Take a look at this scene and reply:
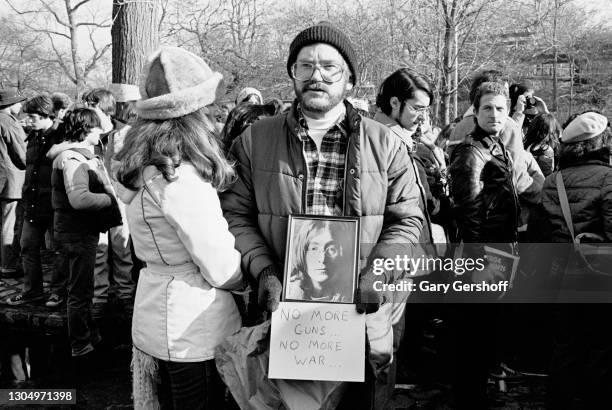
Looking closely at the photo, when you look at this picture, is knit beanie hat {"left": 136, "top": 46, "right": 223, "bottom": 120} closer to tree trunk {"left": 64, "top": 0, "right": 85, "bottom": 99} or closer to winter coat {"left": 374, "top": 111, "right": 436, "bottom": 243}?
winter coat {"left": 374, "top": 111, "right": 436, "bottom": 243}

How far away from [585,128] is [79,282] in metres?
3.37

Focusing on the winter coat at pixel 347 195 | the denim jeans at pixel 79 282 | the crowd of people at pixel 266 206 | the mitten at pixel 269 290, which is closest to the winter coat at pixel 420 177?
the crowd of people at pixel 266 206

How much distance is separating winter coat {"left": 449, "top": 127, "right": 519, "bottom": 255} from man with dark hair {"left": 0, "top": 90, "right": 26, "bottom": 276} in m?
4.47

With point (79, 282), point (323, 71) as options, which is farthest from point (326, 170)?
point (79, 282)

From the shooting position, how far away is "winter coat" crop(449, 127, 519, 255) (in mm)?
2940

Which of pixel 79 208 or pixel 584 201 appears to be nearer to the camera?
pixel 584 201

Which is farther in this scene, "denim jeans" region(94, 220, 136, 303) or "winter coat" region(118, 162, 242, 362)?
"denim jeans" region(94, 220, 136, 303)

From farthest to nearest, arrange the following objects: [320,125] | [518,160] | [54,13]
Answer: [54,13] < [518,160] < [320,125]

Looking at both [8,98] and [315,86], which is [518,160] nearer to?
[315,86]

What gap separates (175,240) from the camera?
2.09m

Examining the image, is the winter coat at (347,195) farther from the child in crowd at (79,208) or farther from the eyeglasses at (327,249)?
the child in crowd at (79,208)

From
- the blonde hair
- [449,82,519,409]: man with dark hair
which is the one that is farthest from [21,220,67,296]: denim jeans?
[449,82,519,409]: man with dark hair

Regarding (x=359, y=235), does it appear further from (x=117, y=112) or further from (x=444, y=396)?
(x=117, y=112)

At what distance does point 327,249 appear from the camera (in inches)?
79.0
